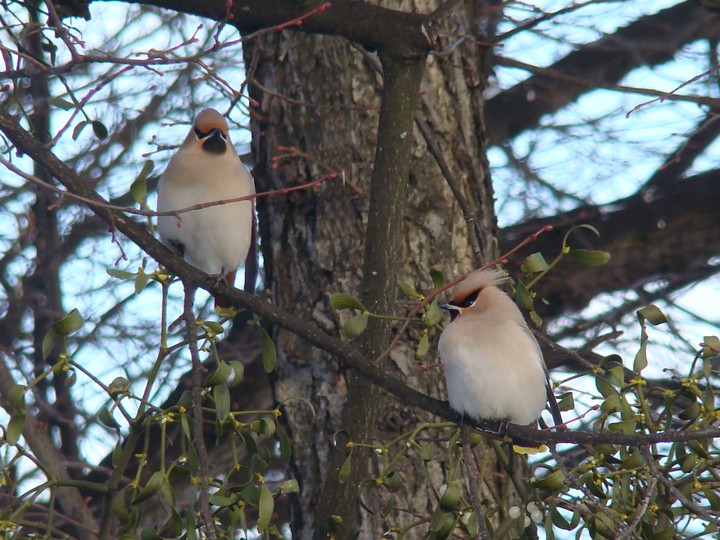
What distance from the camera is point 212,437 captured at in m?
4.99

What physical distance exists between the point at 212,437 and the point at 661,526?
2.78 meters

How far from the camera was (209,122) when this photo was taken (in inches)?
156

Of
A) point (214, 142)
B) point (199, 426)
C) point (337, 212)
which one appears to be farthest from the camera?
point (214, 142)

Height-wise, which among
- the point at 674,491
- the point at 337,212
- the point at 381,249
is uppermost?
the point at 337,212

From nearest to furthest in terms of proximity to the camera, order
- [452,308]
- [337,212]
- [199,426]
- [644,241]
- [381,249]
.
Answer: [199,426] < [381,249] < [452,308] < [337,212] < [644,241]

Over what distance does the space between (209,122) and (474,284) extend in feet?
3.88

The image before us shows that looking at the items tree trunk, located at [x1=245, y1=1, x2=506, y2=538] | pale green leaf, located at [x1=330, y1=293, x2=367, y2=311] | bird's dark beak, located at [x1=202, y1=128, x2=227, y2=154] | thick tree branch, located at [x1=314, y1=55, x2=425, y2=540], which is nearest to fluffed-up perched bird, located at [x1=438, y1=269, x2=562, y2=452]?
tree trunk, located at [x1=245, y1=1, x2=506, y2=538]

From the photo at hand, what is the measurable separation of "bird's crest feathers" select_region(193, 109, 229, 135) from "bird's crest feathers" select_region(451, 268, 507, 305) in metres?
1.12

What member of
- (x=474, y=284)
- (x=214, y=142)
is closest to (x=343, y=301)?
(x=474, y=284)

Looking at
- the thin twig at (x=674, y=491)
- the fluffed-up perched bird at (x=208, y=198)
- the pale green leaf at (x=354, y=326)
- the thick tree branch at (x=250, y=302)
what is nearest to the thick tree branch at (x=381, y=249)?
the thick tree branch at (x=250, y=302)

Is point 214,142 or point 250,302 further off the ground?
point 214,142

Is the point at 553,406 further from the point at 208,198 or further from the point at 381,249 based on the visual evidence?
the point at 208,198

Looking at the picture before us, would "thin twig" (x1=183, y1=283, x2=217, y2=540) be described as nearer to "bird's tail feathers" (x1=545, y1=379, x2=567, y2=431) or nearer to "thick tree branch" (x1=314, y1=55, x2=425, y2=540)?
"thick tree branch" (x1=314, y1=55, x2=425, y2=540)

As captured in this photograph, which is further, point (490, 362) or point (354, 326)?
point (490, 362)
